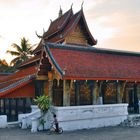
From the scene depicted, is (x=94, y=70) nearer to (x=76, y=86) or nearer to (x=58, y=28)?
(x=76, y=86)

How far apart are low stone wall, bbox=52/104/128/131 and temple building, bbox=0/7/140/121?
895 millimetres

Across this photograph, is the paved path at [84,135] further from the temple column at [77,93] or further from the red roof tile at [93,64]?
the red roof tile at [93,64]

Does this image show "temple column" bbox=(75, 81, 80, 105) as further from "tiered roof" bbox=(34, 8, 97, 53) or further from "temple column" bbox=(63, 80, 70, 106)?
"tiered roof" bbox=(34, 8, 97, 53)

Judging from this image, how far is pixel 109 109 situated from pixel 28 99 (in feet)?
22.2

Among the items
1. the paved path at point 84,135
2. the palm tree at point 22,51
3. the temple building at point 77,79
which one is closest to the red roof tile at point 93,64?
the temple building at point 77,79

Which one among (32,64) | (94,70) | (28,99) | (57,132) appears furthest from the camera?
(32,64)

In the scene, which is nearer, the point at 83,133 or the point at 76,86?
the point at 83,133

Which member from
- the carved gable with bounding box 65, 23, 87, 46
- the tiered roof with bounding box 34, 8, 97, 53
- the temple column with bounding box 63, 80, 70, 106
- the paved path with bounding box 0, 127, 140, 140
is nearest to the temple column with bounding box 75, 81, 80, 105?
the temple column with bounding box 63, 80, 70, 106

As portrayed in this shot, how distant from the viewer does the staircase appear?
53.8 ft

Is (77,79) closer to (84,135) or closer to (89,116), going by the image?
(89,116)

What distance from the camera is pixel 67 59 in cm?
1630

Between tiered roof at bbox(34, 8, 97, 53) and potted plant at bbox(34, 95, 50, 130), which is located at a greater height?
tiered roof at bbox(34, 8, 97, 53)

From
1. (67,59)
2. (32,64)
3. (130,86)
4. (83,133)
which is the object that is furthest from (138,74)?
(32,64)

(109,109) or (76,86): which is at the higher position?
(76,86)
